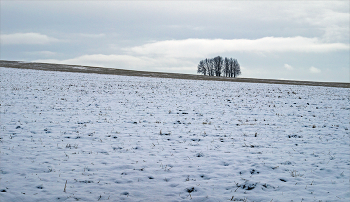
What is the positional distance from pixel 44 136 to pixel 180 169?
6.38 metres

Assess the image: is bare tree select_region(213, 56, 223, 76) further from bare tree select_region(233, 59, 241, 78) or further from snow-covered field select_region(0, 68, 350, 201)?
snow-covered field select_region(0, 68, 350, 201)

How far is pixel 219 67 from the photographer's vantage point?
106 m

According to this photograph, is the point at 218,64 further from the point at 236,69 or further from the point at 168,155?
the point at 168,155

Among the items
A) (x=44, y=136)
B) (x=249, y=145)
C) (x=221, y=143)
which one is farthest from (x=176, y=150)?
(x=44, y=136)

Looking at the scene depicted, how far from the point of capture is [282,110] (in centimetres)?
1659

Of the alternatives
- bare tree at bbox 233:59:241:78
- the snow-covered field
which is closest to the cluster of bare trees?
bare tree at bbox 233:59:241:78

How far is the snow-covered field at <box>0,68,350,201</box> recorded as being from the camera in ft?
18.3

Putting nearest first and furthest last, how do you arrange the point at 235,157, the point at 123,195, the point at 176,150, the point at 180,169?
the point at 123,195 → the point at 180,169 → the point at 235,157 → the point at 176,150

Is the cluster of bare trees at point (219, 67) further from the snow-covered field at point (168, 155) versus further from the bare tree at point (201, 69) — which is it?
the snow-covered field at point (168, 155)

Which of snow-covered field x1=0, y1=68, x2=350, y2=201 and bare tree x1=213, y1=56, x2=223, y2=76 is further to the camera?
bare tree x1=213, y1=56, x2=223, y2=76

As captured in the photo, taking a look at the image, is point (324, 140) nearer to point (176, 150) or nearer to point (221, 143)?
point (221, 143)

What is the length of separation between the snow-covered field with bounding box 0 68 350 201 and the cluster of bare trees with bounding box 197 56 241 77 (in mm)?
93747

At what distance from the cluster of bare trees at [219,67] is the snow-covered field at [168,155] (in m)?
93.7

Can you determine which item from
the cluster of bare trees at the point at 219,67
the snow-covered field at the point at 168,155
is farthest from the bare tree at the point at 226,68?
the snow-covered field at the point at 168,155
